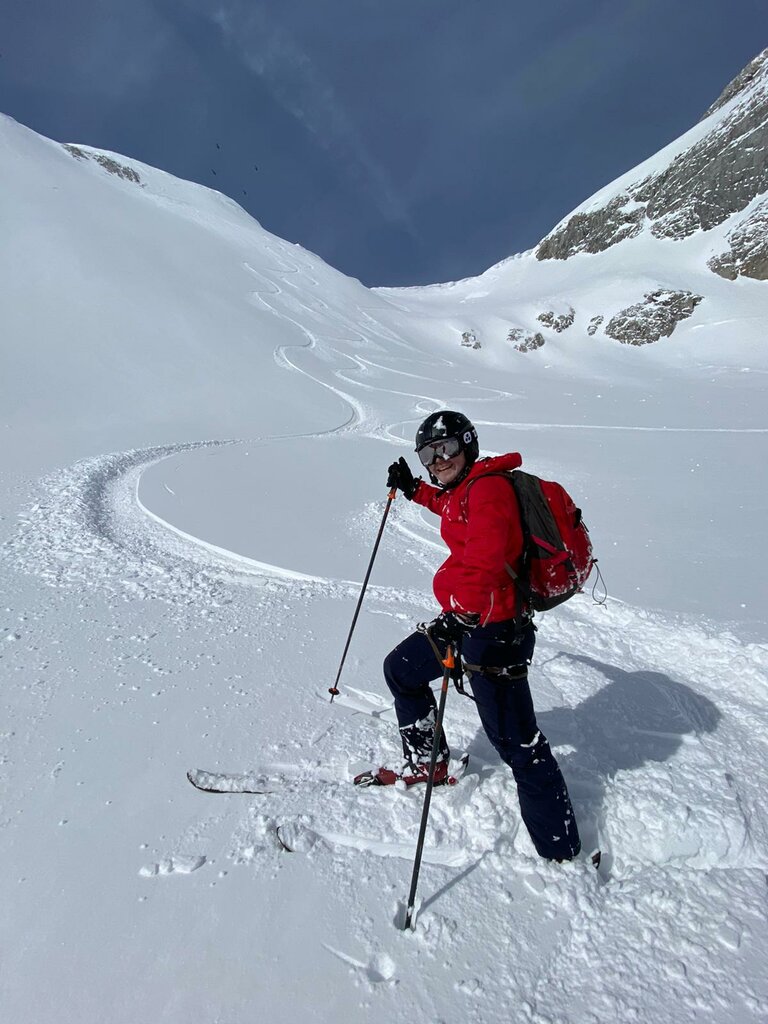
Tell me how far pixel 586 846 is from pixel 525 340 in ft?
152

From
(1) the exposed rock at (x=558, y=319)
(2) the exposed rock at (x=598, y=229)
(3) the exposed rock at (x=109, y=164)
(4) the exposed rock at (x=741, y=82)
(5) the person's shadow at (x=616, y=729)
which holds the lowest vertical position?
(5) the person's shadow at (x=616, y=729)

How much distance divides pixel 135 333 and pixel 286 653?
2108 cm

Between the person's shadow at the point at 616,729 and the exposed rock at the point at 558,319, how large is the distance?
164 feet

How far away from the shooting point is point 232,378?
778 inches

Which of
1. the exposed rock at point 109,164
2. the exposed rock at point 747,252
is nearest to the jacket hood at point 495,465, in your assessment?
the exposed rock at point 747,252

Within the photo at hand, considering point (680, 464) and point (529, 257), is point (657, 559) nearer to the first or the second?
point (680, 464)

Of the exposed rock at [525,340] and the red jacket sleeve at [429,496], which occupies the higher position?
the exposed rock at [525,340]

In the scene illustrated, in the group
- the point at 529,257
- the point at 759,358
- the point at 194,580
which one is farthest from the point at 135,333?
the point at 529,257

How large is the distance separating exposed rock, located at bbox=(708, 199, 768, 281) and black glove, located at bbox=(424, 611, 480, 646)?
59.8 m

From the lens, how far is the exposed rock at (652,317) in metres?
43.7

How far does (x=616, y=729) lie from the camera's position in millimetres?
3229

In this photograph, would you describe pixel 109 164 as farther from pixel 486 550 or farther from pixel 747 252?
pixel 486 550

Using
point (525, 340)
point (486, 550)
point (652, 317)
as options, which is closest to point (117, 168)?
point (525, 340)

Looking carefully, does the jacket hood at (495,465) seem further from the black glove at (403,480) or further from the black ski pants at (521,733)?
the black glove at (403,480)
